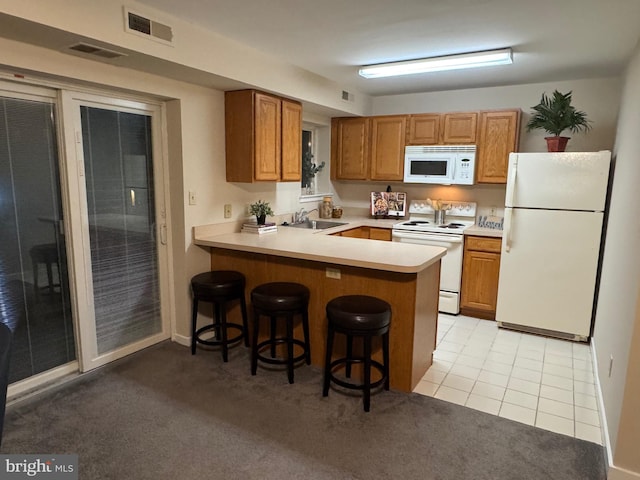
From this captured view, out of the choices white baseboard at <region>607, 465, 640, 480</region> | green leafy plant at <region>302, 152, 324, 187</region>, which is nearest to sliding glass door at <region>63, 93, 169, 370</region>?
green leafy plant at <region>302, 152, 324, 187</region>

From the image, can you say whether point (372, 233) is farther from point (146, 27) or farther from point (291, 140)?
point (146, 27)

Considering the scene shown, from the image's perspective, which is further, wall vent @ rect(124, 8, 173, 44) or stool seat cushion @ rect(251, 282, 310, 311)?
stool seat cushion @ rect(251, 282, 310, 311)

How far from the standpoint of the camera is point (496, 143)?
4414 mm

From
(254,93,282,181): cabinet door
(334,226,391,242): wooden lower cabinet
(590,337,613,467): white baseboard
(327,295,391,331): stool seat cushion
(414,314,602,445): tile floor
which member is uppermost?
(254,93,282,181): cabinet door

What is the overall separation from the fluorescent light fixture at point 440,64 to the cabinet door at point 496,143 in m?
0.91

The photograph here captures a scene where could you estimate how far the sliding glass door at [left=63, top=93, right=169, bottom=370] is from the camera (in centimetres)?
288

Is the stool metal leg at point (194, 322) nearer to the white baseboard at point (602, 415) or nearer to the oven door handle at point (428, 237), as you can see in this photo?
the oven door handle at point (428, 237)

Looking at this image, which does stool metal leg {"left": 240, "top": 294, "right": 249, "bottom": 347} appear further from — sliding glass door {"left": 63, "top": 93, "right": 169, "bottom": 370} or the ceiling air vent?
the ceiling air vent

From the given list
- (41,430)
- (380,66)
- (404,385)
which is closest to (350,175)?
(380,66)

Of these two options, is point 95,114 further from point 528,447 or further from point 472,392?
point 528,447

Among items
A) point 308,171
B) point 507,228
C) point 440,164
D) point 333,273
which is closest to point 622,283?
point 507,228

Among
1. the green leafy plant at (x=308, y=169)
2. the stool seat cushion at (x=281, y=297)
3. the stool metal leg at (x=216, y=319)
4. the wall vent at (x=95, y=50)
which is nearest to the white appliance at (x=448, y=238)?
the green leafy plant at (x=308, y=169)

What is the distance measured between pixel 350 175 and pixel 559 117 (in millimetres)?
2378

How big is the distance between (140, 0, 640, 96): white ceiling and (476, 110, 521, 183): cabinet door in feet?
1.94
